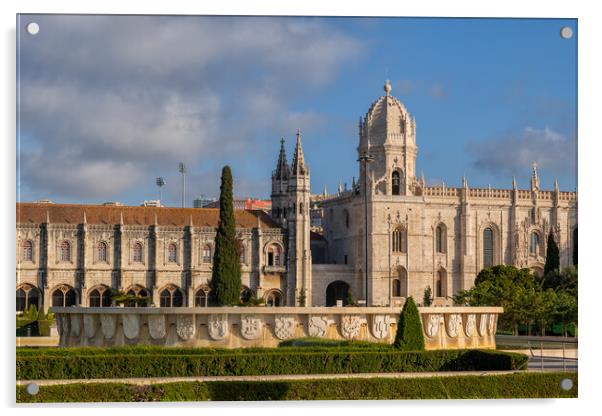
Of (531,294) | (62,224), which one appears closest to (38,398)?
(531,294)

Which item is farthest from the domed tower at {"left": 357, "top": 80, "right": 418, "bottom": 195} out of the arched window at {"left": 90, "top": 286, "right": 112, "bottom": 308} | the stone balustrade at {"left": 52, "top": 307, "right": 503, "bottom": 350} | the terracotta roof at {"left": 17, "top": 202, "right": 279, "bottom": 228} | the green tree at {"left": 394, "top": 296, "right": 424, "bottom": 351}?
the green tree at {"left": 394, "top": 296, "right": 424, "bottom": 351}

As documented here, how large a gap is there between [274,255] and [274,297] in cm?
270

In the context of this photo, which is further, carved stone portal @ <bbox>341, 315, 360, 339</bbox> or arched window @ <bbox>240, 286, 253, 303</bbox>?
arched window @ <bbox>240, 286, 253, 303</bbox>

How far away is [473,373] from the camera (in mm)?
22000

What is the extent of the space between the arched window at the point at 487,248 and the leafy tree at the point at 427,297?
6.35 m

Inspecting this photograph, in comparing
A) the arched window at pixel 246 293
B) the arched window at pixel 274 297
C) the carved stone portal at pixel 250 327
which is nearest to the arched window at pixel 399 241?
the arched window at pixel 274 297

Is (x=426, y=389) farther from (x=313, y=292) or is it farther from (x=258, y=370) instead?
(x=313, y=292)

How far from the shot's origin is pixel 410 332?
25562 millimetres

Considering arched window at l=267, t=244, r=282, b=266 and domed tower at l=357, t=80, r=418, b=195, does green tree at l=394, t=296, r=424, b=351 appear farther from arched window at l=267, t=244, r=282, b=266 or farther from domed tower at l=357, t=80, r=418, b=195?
domed tower at l=357, t=80, r=418, b=195

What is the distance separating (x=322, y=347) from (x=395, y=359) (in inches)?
85.0

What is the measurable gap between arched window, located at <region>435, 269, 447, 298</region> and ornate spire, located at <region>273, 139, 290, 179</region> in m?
12.4

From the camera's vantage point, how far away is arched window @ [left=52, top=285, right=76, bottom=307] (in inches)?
2675

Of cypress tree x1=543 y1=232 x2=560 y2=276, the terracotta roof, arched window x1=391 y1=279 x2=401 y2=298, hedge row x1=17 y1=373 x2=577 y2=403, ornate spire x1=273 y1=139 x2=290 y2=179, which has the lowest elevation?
arched window x1=391 y1=279 x2=401 y2=298

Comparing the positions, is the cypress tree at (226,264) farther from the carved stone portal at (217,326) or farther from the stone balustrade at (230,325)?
the carved stone portal at (217,326)
